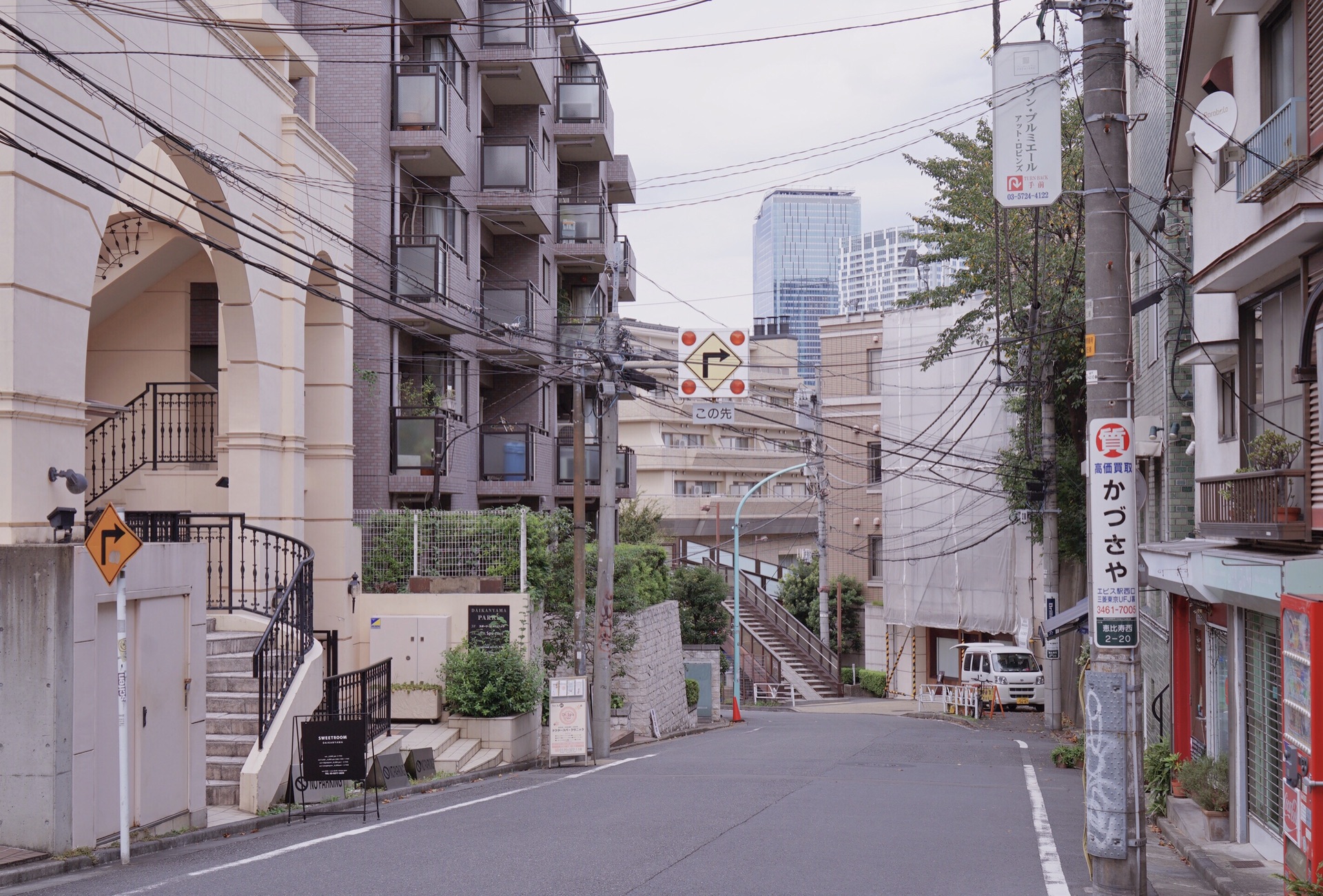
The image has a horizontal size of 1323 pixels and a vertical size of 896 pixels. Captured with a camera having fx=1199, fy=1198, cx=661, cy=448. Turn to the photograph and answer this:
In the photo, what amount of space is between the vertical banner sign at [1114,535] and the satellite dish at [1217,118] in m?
4.68

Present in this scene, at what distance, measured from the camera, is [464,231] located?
94.1 ft

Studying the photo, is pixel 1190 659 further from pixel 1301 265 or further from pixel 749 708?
pixel 749 708

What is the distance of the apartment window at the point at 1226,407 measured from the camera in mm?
14289

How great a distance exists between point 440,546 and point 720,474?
140ft

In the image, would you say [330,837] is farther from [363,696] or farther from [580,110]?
[580,110]

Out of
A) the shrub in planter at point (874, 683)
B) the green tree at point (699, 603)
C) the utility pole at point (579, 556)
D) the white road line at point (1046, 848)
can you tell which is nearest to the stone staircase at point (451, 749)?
the utility pole at point (579, 556)

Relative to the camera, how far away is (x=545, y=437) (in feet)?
102

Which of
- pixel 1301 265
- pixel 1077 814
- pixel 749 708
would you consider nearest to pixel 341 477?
pixel 1077 814

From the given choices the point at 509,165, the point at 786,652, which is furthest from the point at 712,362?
the point at 786,652

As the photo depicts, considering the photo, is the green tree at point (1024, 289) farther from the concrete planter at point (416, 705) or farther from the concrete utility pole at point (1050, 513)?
the concrete planter at point (416, 705)

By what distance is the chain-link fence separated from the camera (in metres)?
23.2

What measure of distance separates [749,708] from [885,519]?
911 cm

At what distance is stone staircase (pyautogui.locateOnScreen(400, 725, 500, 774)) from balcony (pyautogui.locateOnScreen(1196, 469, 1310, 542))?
11.2 meters

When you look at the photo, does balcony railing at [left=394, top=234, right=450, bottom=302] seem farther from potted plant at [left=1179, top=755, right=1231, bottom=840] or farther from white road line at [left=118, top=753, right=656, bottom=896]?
potted plant at [left=1179, top=755, right=1231, bottom=840]
